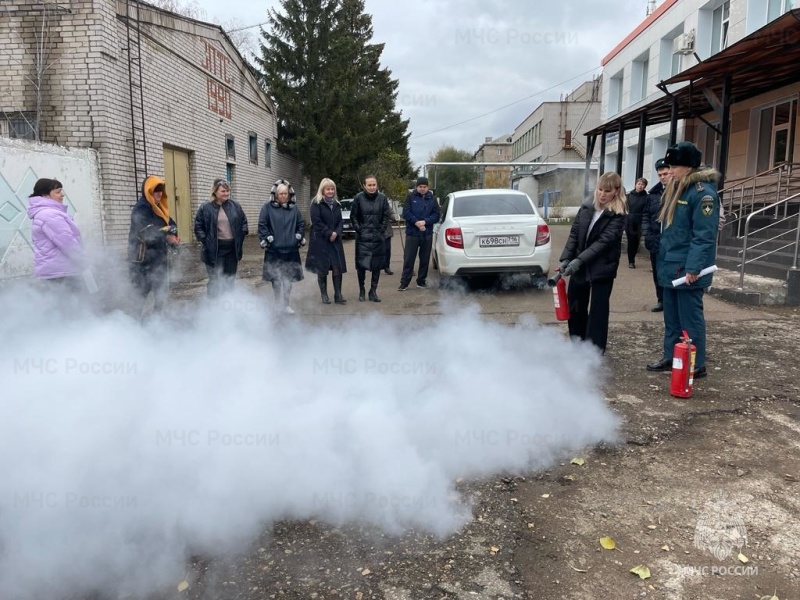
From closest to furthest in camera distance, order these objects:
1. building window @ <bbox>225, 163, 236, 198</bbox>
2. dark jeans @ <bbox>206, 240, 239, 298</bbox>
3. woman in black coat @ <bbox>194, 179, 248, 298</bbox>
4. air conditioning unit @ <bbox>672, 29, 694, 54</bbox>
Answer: woman in black coat @ <bbox>194, 179, 248, 298</bbox>
dark jeans @ <bbox>206, 240, 239, 298</bbox>
air conditioning unit @ <bbox>672, 29, 694, 54</bbox>
building window @ <bbox>225, 163, 236, 198</bbox>

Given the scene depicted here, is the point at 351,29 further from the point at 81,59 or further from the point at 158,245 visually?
the point at 158,245

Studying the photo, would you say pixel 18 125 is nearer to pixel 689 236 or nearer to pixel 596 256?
pixel 596 256

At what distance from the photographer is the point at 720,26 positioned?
669 inches

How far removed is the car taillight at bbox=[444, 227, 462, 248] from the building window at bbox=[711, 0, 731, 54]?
512 inches

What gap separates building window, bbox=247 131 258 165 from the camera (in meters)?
20.7

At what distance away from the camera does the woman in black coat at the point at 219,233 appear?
664 cm

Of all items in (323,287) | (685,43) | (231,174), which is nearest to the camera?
(323,287)

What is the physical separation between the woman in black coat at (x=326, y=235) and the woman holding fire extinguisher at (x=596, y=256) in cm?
350

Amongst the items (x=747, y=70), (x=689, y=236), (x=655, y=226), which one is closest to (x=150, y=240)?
(x=689, y=236)

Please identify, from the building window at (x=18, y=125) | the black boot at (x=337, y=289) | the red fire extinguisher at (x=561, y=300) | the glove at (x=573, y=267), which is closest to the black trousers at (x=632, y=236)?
the black boot at (x=337, y=289)

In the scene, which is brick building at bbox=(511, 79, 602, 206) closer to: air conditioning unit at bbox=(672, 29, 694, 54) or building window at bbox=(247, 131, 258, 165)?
air conditioning unit at bbox=(672, 29, 694, 54)

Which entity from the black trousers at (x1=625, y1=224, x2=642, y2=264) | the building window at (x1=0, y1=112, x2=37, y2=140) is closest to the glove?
the black trousers at (x1=625, y1=224, x2=642, y2=264)

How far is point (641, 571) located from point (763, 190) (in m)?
14.5

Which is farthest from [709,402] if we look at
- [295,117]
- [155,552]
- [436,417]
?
[295,117]
